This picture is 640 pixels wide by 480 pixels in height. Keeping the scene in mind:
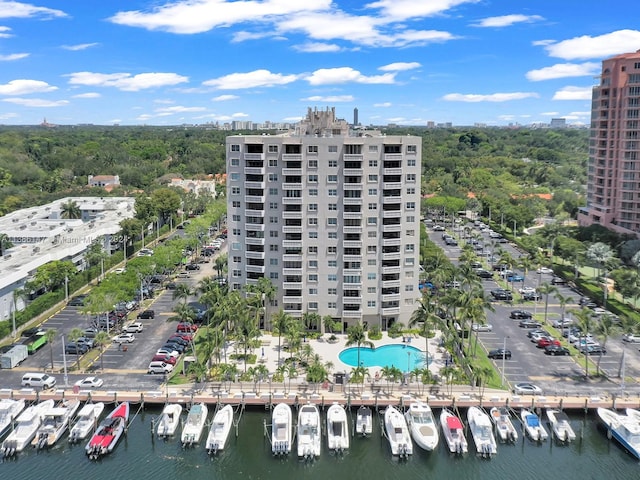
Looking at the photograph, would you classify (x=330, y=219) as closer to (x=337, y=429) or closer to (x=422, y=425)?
(x=337, y=429)

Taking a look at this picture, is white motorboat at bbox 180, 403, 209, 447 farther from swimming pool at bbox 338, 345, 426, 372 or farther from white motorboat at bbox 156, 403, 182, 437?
swimming pool at bbox 338, 345, 426, 372

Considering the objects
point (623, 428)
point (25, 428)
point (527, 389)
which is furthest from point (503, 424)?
point (25, 428)

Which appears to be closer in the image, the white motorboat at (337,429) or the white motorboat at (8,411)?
the white motorboat at (337,429)

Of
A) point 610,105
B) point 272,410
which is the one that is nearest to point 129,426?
point 272,410

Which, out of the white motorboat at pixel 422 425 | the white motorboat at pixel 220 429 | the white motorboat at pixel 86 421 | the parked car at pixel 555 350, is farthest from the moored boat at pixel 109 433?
the parked car at pixel 555 350

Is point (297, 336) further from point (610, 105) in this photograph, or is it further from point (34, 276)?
point (610, 105)

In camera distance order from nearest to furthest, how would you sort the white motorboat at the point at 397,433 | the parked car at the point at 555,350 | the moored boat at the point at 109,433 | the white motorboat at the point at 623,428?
the moored boat at the point at 109,433 < the white motorboat at the point at 397,433 < the white motorboat at the point at 623,428 < the parked car at the point at 555,350

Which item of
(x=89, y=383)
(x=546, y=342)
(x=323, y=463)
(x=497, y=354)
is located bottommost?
(x=323, y=463)

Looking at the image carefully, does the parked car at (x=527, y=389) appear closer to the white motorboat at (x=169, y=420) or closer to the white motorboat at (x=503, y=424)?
the white motorboat at (x=503, y=424)

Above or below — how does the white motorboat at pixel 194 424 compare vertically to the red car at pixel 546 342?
below
